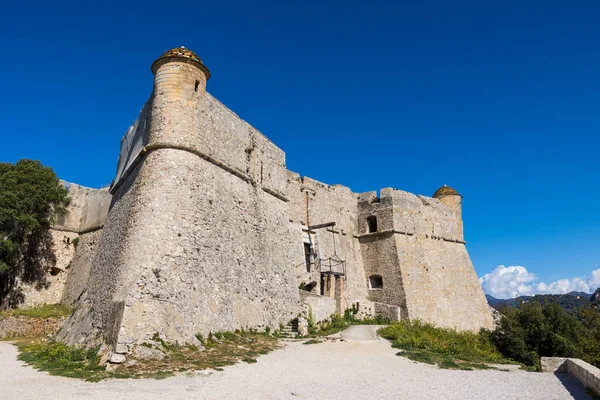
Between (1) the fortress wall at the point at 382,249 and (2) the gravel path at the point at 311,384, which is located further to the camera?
(1) the fortress wall at the point at 382,249

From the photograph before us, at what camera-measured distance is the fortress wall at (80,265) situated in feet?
68.1

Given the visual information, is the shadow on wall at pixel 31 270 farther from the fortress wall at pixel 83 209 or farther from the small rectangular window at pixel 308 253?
→ the small rectangular window at pixel 308 253

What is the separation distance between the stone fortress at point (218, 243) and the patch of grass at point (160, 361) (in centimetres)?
58

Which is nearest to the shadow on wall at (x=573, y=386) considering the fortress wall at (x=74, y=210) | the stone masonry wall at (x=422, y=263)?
the stone masonry wall at (x=422, y=263)

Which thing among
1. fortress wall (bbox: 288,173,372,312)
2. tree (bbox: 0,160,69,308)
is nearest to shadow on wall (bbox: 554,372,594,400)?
fortress wall (bbox: 288,173,372,312)

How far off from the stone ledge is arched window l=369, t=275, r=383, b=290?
14705 millimetres

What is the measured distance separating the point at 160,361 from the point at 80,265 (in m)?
14.5

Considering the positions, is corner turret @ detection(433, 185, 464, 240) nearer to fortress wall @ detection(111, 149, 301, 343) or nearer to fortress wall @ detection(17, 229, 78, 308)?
fortress wall @ detection(111, 149, 301, 343)

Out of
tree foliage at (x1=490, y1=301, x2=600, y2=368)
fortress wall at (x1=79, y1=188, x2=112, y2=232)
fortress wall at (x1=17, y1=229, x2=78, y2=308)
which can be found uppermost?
fortress wall at (x1=79, y1=188, x2=112, y2=232)

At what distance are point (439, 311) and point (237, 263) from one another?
50.8 feet

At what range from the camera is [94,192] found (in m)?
24.0

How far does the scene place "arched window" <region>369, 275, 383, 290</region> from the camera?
26.1m

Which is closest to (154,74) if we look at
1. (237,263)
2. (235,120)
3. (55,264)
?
(235,120)

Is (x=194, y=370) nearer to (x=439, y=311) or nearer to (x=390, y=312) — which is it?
(x=390, y=312)
